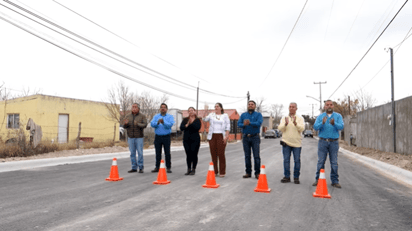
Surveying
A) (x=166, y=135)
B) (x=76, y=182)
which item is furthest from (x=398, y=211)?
(x=76, y=182)

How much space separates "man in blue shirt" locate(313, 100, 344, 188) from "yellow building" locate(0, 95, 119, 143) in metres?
17.8

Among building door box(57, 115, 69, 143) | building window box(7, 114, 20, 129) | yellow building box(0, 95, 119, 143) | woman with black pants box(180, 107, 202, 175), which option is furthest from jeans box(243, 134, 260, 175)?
building window box(7, 114, 20, 129)

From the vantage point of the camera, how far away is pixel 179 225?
3.81m

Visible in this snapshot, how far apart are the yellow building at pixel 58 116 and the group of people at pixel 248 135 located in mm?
14087

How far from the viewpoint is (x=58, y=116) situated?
24.1 meters

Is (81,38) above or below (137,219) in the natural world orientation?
above

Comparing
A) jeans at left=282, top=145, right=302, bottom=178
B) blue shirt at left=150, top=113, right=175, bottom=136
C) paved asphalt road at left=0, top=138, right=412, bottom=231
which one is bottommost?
paved asphalt road at left=0, top=138, right=412, bottom=231

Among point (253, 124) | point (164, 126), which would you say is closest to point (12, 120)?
point (164, 126)

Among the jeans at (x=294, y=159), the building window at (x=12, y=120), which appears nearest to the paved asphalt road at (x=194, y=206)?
the jeans at (x=294, y=159)

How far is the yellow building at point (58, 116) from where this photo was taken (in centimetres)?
2283

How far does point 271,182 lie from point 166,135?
3.17m

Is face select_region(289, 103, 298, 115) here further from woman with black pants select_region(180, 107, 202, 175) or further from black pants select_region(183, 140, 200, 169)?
black pants select_region(183, 140, 200, 169)

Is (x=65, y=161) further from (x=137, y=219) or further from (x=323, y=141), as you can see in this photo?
(x=323, y=141)

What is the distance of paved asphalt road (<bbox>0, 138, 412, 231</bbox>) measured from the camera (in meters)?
3.88
